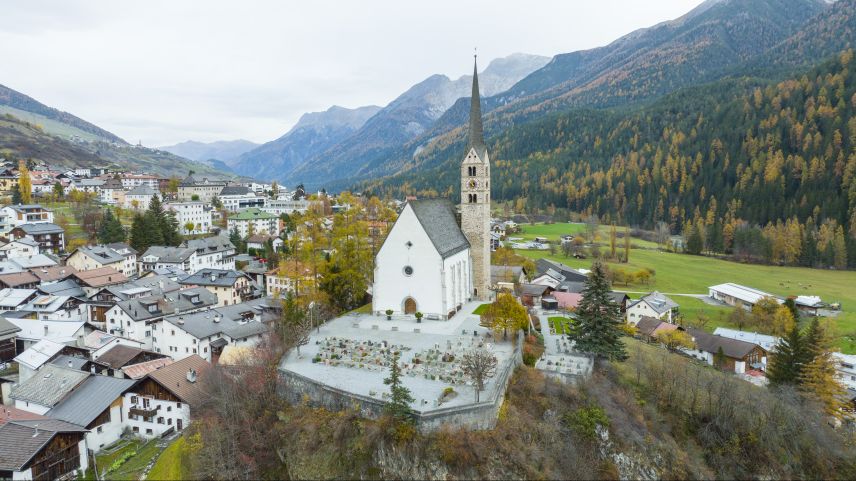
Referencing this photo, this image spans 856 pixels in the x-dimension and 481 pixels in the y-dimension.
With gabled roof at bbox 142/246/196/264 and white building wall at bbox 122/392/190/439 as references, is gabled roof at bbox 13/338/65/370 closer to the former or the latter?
white building wall at bbox 122/392/190/439

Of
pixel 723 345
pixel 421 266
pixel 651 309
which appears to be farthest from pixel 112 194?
pixel 723 345

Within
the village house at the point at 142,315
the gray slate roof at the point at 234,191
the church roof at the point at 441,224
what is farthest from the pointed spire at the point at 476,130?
the gray slate roof at the point at 234,191

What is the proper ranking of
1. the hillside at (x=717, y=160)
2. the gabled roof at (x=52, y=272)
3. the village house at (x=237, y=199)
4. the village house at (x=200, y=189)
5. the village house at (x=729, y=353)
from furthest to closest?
the village house at (x=200, y=189), the village house at (x=237, y=199), the hillside at (x=717, y=160), the gabled roof at (x=52, y=272), the village house at (x=729, y=353)

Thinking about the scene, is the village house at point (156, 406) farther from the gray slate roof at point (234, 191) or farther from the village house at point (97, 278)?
the gray slate roof at point (234, 191)

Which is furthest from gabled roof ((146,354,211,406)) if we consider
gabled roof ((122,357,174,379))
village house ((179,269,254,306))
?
village house ((179,269,254,306))

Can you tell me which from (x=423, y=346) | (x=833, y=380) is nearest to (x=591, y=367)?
(x=423, y=346)

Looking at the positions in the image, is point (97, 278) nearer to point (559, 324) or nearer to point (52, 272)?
point (52, 272)
